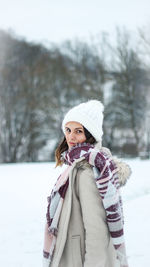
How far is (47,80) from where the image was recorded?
24422 mm

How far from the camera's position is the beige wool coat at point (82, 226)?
64.6 inches

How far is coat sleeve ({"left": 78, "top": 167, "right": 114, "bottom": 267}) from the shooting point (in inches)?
64.4

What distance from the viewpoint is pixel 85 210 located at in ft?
5.46

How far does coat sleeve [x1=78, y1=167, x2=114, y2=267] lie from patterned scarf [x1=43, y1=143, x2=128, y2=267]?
1.4 inches

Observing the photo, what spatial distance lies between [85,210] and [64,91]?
24030 mm

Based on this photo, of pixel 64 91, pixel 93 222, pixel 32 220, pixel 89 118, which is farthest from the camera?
pixel 64 91

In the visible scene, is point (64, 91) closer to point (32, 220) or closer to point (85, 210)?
point (32, 220)

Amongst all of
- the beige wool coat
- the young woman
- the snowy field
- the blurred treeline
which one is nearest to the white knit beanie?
the young woman

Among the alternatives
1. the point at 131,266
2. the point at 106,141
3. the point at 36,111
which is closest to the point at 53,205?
the point at 131,266

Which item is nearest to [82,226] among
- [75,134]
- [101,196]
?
[101,196]

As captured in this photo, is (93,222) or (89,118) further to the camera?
(89,118)

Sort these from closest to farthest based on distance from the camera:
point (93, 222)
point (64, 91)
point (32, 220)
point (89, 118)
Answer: point (93, 222) < point (89, 118) < point (32, 220) < point (64, 91)

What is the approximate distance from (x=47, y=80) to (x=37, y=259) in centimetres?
2137

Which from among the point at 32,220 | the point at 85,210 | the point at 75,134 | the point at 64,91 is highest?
the point at 64,91
